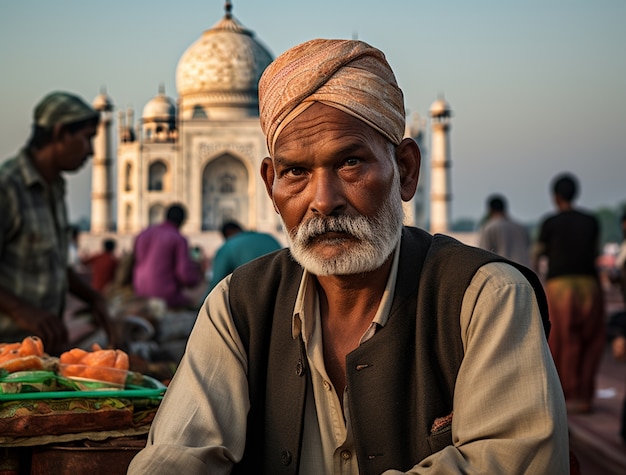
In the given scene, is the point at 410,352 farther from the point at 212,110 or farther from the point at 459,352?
the point at 212,110

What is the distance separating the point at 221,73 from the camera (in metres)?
35.6

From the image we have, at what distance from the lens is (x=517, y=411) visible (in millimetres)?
1552

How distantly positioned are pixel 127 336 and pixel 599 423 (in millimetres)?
2656

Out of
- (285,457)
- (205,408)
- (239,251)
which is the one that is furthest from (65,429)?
(239,251)

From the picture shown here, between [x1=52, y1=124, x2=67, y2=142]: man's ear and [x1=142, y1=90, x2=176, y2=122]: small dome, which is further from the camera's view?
[x1=142, y1=90, x2=176, y2=122]: small dome

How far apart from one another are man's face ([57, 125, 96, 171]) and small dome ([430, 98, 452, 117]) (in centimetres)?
3206

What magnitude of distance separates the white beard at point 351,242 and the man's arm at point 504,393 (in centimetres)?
20

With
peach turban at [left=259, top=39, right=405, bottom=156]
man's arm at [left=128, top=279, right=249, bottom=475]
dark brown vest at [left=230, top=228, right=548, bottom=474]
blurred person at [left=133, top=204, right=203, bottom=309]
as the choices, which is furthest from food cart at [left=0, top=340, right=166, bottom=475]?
blurred person at [left=133, top=204, right=203, bottom=309]

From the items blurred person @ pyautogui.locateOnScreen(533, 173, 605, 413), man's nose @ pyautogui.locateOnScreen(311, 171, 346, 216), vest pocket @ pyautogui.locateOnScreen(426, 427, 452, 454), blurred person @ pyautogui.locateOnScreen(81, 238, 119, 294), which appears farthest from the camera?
blurred person @ pyautogui.locateOnScreen(81, 238, 119, 294)

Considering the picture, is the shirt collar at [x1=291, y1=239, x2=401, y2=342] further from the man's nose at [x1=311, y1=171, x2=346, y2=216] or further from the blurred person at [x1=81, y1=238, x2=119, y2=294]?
the blurred person at [x1=81, y1=238, x2=119, y2=294]

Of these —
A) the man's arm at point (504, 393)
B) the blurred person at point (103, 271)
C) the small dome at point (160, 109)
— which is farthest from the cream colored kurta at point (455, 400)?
the small dome at point (160, 109)

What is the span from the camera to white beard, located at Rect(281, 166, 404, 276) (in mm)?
1767

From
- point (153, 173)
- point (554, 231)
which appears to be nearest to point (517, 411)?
point (554, 231)

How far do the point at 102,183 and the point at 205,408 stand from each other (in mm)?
32497
